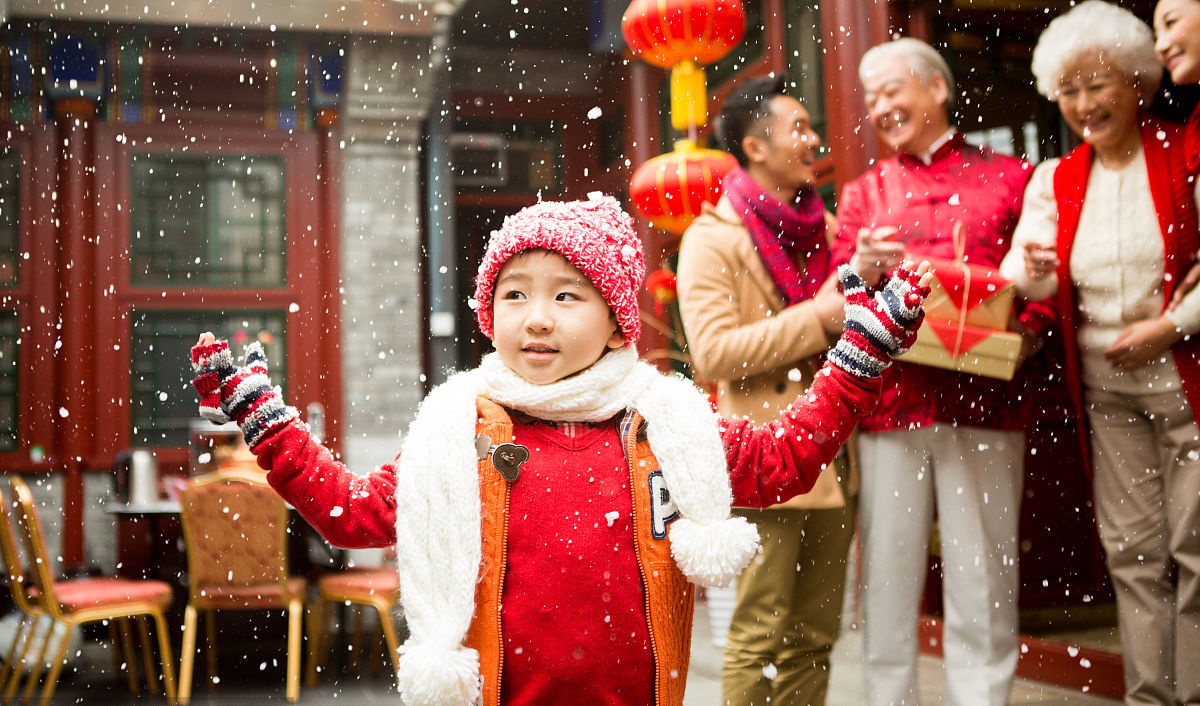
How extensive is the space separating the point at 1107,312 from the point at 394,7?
5.70 metres

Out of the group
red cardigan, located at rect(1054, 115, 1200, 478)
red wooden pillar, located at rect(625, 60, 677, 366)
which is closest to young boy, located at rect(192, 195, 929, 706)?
red cardigan, located at rect(1054, 115, 1200, 478)

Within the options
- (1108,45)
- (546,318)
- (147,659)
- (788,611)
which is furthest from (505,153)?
(546,318)

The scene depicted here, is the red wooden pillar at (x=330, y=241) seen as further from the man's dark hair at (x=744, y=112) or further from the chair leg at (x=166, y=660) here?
the man's dark hair at (x=744, y=112)

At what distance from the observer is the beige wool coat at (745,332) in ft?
7.07

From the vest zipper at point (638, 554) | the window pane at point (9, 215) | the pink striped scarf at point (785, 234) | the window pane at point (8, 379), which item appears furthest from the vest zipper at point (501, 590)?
the window pane at point (9, 215)

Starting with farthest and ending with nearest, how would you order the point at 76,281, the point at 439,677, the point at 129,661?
the point at 76,281 < the point at 129,661 < the point at 439,677

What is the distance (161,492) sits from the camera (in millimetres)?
6309

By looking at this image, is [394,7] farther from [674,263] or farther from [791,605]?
[791,605]

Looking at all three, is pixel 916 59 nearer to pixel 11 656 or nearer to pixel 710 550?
pixel 710 550

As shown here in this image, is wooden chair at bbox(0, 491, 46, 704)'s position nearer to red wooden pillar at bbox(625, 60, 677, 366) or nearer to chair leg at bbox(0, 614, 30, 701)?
chair leg at bbox(0, 614, 30, 701)

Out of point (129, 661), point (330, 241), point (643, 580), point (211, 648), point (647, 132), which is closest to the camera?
point (643, 580)

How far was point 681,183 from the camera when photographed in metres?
3.31

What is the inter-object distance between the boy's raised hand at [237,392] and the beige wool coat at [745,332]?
1.10 metres

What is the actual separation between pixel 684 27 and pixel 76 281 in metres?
5.11
